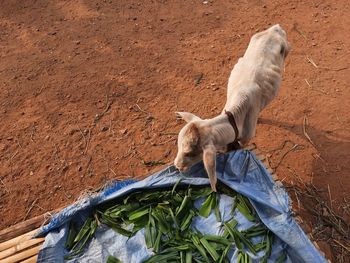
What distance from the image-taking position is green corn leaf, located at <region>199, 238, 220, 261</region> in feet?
13.7

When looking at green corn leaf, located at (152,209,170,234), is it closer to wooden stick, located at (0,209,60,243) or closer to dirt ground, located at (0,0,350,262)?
dirt ground, located at (0,0,350,262)

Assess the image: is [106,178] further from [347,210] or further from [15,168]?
[347,210]

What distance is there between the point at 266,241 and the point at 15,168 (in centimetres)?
353

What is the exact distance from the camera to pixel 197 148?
4.36m

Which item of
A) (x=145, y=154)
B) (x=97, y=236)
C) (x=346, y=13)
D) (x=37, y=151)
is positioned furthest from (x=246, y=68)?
(x=346, y=13)

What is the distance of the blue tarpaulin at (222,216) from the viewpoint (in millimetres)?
4270

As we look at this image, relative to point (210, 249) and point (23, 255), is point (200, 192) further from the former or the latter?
point (23, 255)

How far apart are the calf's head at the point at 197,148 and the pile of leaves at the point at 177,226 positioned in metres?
0.42

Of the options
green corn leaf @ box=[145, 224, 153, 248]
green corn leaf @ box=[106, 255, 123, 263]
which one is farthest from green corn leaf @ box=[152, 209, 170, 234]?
green corn leaf @ box=[106, 255, 123, 263]

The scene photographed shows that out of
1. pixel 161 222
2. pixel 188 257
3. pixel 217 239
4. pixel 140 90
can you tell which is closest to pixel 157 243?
pixel 161 222

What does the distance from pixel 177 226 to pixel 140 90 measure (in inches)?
109

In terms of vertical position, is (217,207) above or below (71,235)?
below

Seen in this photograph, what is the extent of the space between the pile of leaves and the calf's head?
16.6 inches

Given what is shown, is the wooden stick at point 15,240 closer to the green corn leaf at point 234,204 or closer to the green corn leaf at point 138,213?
the green corn leaf at point 138,213
